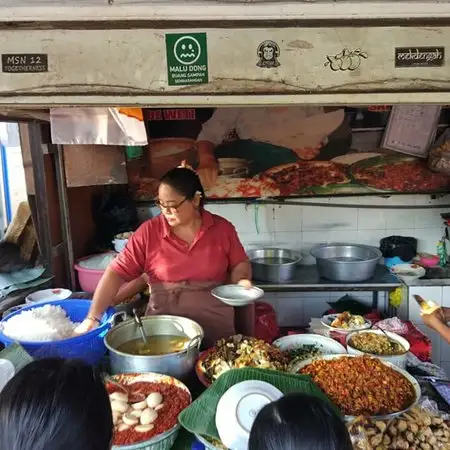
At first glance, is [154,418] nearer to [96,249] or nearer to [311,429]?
[311,429]

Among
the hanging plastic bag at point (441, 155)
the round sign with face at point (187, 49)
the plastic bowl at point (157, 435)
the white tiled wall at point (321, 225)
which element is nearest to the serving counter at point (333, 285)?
the white tiled wall at point (321, 225)

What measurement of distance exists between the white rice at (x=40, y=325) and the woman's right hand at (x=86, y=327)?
0.12ft

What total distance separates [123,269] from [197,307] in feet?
1.62

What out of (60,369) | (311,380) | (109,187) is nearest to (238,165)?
(109,187)

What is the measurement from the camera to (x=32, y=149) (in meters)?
3.82

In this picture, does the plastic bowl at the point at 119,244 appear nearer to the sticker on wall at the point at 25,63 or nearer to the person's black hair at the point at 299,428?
the sticker on wall at the point at 25,63

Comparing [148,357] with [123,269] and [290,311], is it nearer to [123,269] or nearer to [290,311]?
[123,269]

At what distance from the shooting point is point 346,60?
1396 mm

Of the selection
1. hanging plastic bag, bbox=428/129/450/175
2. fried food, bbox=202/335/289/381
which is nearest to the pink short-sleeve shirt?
fried food, bbox=202/335/289/381

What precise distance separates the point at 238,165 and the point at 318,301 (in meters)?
1.72

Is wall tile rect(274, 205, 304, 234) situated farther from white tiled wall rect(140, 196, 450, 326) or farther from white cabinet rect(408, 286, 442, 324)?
white cabinet rect(408, 286, 442, 324)

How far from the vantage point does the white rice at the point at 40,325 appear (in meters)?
2.16

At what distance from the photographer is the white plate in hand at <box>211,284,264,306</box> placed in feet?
7.86

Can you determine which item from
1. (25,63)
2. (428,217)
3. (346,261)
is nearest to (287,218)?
(346,261)
